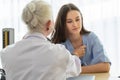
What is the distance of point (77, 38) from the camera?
6.85 ft

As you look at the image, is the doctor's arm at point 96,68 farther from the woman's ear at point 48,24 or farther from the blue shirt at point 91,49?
the woman's ear at point 48,24

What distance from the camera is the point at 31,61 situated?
1.10 metres

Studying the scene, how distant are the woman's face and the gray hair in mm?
826

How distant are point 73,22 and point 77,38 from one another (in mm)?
176

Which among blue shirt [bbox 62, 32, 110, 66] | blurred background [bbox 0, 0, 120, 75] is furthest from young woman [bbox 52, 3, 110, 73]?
blurred background [bbox 0, 0, 120, 75]

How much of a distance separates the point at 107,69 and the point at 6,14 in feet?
6.42

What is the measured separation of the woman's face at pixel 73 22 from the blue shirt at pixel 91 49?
0.11 m

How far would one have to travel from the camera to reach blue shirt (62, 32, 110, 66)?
1925mm

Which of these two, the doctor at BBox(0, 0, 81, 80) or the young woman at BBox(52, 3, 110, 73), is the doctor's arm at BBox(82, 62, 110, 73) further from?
the doctor at BBox(0, 0, 81, 80)

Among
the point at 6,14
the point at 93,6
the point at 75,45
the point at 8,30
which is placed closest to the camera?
the point at 8,30

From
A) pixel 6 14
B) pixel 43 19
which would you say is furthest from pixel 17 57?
pixel 6 14

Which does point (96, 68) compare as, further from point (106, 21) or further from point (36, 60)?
point (106, 21)

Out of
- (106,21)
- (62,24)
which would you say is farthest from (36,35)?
(106,21)

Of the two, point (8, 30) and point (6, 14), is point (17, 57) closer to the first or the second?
point (8, 30)
